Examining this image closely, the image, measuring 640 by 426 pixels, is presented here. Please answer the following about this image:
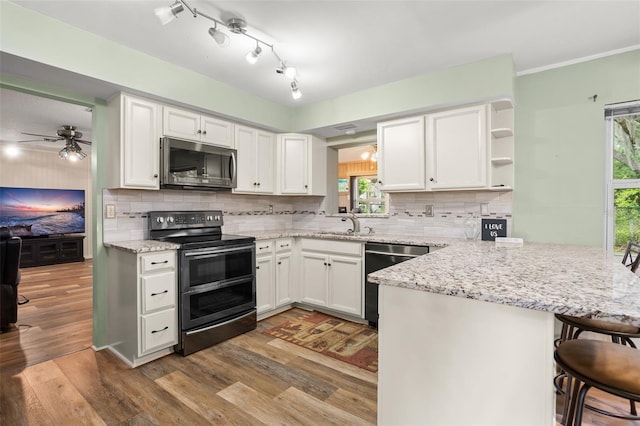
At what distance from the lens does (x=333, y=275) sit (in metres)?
3.36

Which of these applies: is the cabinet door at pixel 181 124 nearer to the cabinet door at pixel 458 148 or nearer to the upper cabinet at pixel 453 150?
the upper cabinet at pixel 453 150

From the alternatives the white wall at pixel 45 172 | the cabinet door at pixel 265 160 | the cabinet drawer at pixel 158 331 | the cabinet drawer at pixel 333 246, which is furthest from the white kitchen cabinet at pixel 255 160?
the white wall at pixel 45 172

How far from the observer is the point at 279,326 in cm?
317

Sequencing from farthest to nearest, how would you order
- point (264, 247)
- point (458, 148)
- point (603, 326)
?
point (264, 247), point (458, 148), point (603, 326)

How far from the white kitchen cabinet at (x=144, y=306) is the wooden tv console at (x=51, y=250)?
4947 mm

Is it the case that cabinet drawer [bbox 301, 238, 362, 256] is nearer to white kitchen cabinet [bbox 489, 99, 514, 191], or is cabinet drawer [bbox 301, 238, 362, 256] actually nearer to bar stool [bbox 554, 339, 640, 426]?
white kitchen cabinet [bbox 489, 99, 514, 191]

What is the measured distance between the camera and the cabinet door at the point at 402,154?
3072 mm

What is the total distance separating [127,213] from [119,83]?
1109mm

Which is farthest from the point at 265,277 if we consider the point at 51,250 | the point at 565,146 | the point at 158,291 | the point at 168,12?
the point at 51,250

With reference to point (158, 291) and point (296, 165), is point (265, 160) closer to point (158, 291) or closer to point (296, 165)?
point (296, 165)

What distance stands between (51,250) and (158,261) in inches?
216

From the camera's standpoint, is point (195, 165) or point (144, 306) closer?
point (144, 306)

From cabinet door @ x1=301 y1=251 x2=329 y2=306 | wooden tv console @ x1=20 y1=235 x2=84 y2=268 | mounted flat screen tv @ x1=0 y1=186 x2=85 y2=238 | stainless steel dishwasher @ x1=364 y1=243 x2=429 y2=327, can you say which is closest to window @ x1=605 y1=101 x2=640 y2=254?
stainless steel dishwasher @ x1=364 y1=243 x2=429 y2=327

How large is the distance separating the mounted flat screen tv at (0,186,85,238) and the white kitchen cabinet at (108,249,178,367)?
17.1ft
